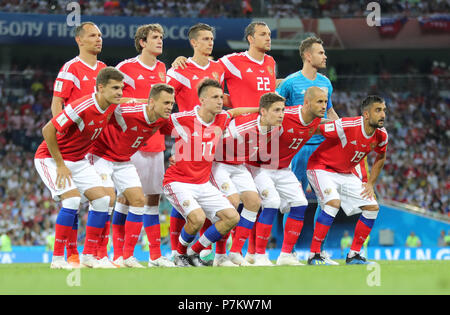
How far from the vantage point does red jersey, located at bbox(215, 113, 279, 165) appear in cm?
811

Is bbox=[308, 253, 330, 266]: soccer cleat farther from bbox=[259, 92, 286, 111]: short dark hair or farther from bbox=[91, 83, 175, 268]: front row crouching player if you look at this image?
bbox=[259, 92, 286, 111]: short dark hair

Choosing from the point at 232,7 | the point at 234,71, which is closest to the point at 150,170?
the point at 234,71

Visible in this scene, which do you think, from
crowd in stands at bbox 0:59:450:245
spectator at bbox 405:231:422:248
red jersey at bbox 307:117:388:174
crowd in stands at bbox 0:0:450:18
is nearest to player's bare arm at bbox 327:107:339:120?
red jersey at bbox 307:117:388:174

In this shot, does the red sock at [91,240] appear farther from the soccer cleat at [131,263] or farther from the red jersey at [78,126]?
the red jersey at [78,126]

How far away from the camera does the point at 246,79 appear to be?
8.72 meters

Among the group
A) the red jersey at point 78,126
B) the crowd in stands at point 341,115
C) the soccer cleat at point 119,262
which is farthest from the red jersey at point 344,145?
the crowd in stands at point 341,115

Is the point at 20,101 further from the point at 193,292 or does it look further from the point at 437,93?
the point at 193,292

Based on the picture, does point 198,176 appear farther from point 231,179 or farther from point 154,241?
point 154,241

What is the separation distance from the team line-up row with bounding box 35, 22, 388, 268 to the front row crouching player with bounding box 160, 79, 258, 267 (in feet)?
0.04

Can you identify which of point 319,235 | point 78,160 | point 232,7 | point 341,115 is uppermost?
point 232,7

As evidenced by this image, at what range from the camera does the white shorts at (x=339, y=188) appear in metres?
8.52

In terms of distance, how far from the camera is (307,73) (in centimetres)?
901

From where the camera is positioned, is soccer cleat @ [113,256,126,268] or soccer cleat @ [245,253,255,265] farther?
soccer cleat @ [245,253,255,265]

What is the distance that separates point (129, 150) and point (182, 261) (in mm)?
1293
